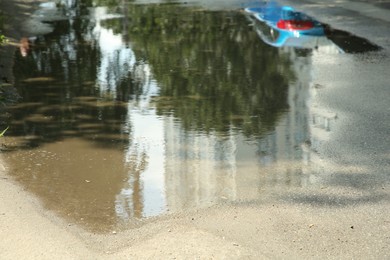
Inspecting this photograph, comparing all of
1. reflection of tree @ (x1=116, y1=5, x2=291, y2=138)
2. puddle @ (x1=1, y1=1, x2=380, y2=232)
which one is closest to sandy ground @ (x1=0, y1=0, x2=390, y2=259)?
puddle @ (x1=1, y1=1, x2=380, y2=232)

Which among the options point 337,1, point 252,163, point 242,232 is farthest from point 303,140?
point 337,1

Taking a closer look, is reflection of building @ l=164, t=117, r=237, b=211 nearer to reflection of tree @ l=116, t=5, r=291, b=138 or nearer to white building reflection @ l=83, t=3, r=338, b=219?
white building reflection @ l=83, t=3, r=338, b=219

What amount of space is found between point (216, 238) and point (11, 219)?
1.76 metres

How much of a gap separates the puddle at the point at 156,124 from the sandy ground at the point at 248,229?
0.75 ft

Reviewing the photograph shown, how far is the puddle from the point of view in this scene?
638 cm

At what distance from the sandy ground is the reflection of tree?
2.18 m

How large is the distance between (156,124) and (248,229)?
3304 millimetres

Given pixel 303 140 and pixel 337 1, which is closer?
pixel 303 140

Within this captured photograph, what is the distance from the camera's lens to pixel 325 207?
5.87 meters

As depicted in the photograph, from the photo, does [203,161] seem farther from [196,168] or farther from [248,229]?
[248,229]

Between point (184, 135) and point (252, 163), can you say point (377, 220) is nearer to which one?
point (252, 163)

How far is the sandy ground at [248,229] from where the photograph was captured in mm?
5027

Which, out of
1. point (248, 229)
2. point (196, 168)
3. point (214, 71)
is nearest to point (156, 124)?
point (196, 168)

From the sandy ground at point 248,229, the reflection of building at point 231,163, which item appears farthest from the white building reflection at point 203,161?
the sandy ground at point 248,229
